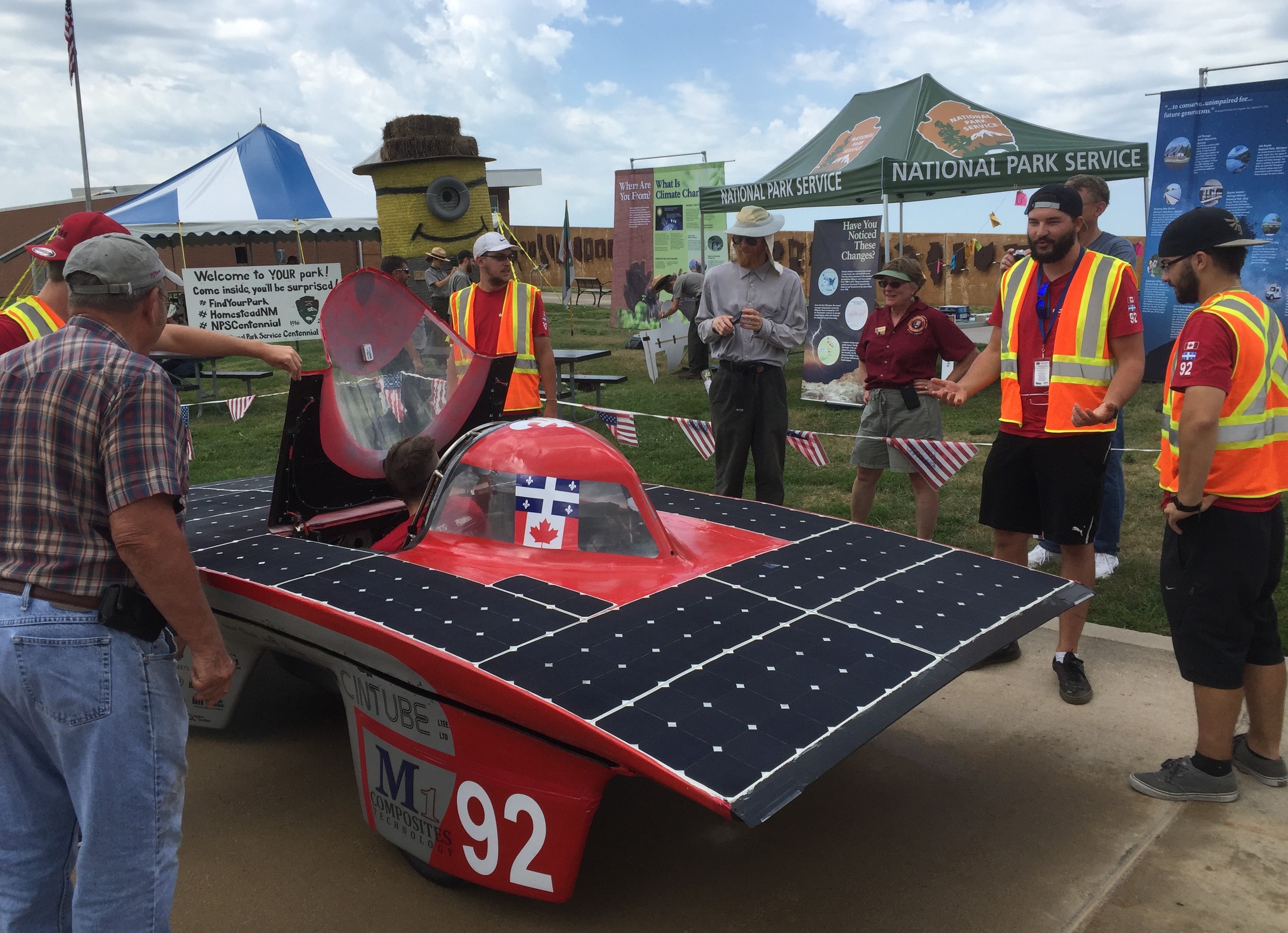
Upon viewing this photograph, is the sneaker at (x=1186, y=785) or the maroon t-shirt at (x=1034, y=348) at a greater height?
the maroon t-shirt at (x=1034, y=348)

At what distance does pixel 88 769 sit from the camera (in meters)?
1.99

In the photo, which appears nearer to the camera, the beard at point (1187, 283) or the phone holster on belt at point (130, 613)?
the phone holster on belt at point (130, 613)

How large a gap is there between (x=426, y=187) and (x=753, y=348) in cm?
1219

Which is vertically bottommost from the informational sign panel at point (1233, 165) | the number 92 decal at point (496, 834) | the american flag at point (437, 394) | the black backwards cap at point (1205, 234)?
the number 92 decal at point (496, 834)

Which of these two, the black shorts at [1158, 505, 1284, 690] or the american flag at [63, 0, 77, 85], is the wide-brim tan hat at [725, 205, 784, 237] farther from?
the american flag at [63, 0, 77, 85]

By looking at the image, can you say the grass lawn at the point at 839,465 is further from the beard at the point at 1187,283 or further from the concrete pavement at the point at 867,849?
the beard at the point at 1187,283

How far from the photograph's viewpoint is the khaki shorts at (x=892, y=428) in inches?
212

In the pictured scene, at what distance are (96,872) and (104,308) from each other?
120 centimetres

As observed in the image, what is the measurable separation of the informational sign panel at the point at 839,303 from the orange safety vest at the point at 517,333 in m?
5.78

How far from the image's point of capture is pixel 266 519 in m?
4.01

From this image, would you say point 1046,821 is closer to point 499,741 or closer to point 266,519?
point 499,741

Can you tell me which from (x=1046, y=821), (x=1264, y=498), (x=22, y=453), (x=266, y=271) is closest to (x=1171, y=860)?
(x=1046, y=821)

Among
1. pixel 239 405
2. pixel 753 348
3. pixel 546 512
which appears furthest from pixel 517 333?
pixel 239 405

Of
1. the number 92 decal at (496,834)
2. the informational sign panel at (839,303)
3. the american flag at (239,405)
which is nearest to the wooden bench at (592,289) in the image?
the informational sign panel at (839,303)
